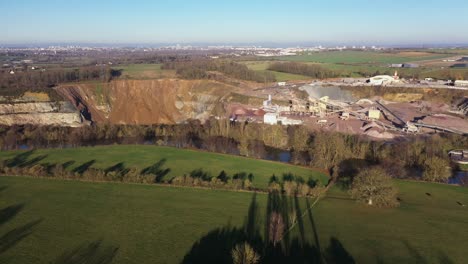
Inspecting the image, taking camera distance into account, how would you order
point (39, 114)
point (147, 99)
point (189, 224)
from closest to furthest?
point (189, 224), point (39, 114), point (147, 99)

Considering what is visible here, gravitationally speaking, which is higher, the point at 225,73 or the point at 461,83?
the point at 225,73

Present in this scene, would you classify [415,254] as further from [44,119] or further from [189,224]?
[44,119]

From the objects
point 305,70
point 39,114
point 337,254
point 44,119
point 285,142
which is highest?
point 305,70

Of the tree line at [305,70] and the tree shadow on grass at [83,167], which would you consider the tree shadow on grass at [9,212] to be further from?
the tree line at [305,70]

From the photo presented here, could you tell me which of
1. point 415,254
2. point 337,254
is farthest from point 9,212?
point 415,254

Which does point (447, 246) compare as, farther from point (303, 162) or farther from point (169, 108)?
point (169, 108)

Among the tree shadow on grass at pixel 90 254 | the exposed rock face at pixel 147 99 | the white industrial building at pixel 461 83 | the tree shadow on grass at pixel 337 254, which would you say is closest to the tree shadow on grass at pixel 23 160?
the tree shadow on grass at pixel 90 254

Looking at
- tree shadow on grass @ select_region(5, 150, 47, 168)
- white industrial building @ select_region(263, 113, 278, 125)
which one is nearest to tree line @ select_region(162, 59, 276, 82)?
white industrial building @ select_region(263, 113, 278, 125)

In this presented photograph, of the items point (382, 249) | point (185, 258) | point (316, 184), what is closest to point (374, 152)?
point (316, 184)

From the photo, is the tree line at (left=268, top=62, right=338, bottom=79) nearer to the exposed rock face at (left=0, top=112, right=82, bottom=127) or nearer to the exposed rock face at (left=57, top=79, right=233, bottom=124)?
the exposed rock face at (left=57, top=79, right=233, bottom=124)
